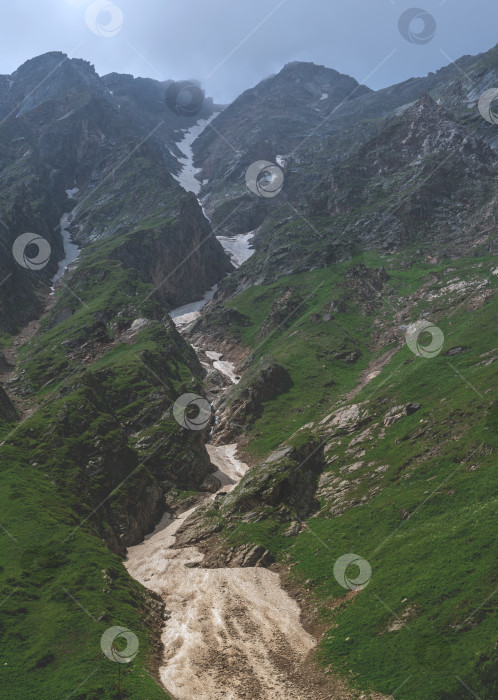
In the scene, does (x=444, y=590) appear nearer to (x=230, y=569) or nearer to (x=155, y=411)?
(x=230, y=569)

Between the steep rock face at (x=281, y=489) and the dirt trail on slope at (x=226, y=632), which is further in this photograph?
the steep rock face at (x=281, y=489)

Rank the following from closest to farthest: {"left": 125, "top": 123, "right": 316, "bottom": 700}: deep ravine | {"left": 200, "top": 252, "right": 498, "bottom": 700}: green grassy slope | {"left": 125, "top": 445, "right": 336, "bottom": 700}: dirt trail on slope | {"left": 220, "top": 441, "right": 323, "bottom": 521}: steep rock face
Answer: {"left": 200, "top": 252, "right": 498, "bottom": 700}: green grassy slope → {"left": 125, "top": 445, "right": 336, "bottom": 700}: dirt trail on slope → {"left": 125, "top": 123, "right": 316, "bottom": 700}: deep ravine → {"left": 220, "top": 441, "right": 323, "bottom": 521}: steep rock face

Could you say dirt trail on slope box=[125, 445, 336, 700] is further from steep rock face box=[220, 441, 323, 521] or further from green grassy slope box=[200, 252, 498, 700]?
steep rock face box=[220, 441, 323, 521]

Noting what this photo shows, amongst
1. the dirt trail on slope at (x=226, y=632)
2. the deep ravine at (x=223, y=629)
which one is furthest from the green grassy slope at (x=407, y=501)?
the deep ravine at (x=223, y=629)

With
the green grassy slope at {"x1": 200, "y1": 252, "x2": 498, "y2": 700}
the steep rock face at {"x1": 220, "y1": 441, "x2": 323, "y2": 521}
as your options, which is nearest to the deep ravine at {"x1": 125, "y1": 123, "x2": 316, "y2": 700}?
the green grassy slope at {"x1": 200, "y1": 252, "x2": 498, "y2": 700}

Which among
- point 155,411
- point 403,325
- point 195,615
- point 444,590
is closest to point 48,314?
point 155,411

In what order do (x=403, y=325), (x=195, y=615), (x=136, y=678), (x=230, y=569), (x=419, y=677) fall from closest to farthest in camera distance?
(x=419, y=677)
(x=136, y=678)
(x=195, y=615)
(x=230, y=569)
(x=403, y=325)

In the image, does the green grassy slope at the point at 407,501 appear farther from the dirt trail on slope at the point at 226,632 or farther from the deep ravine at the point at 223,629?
the deep ravine at the point at 223,629

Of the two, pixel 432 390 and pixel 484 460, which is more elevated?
pixel 432 390
